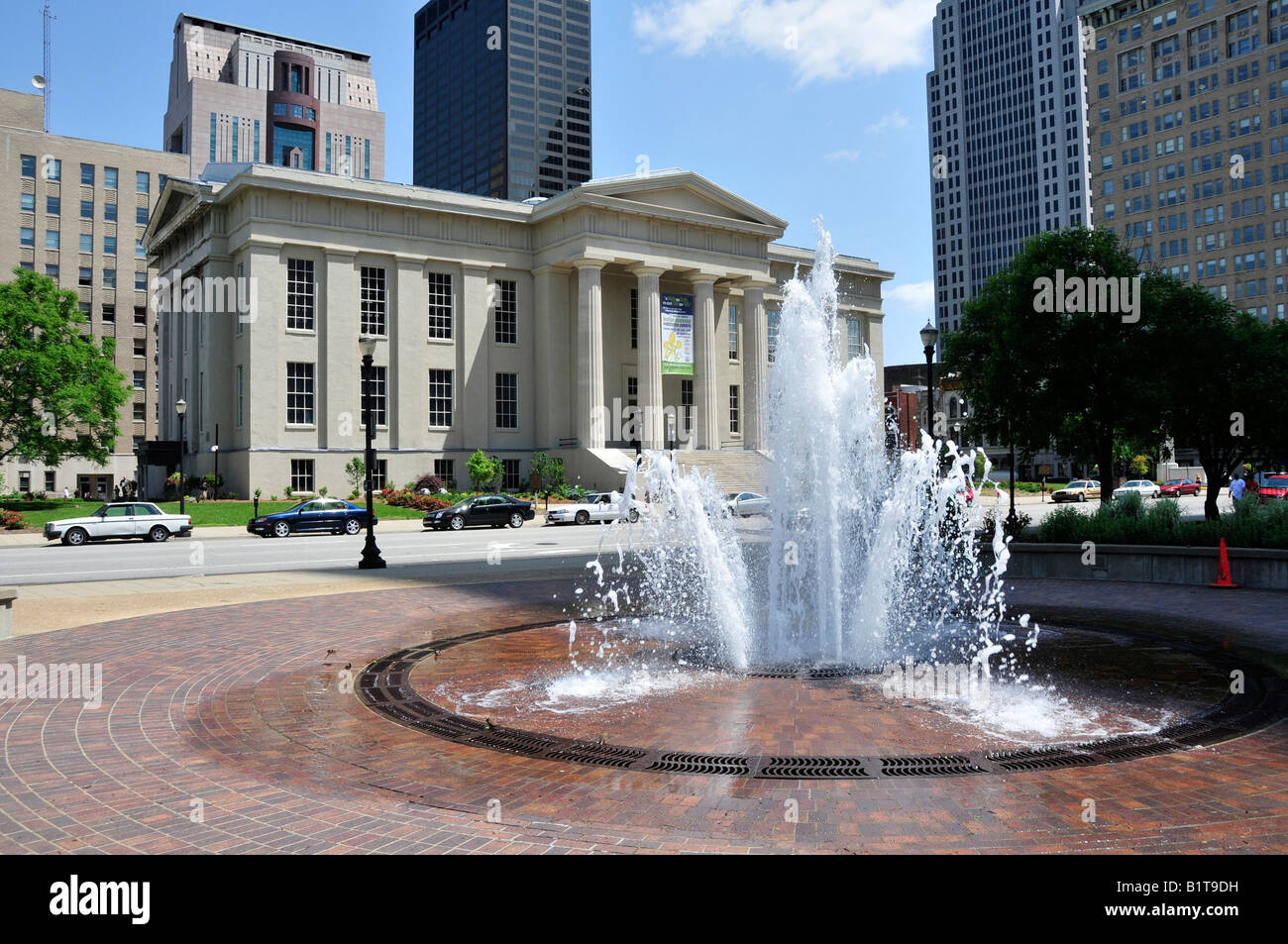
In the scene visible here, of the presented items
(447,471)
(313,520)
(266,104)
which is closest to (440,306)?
(447,471)

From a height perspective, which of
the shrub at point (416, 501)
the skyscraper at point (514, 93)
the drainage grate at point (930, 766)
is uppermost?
the skyscraper at point (514, 93)

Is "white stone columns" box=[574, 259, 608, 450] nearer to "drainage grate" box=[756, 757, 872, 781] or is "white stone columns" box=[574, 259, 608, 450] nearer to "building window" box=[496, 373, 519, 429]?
"building window" box=[496, 373, 519, 429]

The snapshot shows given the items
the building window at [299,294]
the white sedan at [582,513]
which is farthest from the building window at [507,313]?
the white sedan at [582,513]

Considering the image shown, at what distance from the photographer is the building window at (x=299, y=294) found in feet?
165

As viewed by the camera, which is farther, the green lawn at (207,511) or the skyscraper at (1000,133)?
the skyscraper at (1000,133)


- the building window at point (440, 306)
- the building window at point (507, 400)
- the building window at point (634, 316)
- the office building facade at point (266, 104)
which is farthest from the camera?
the office building facade at point (266, 104)

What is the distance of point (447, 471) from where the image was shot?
55.5 meters

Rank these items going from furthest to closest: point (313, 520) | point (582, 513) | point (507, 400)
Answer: point (507, 400) → point (582, 513) → point (313, 520)

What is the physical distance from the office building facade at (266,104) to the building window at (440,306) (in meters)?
95.5

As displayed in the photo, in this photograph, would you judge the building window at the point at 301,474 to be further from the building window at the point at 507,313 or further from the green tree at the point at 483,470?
the building window at the point at 507,313

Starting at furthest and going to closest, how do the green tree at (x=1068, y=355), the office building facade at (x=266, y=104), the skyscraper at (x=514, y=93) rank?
the office building facade at (x=266, y=104), the skyscraper at (x=514, y=93), the green tree at (x=1068, y=355)

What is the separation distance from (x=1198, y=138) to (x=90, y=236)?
113572 millimetres

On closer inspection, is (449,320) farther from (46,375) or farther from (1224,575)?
(1224,575)

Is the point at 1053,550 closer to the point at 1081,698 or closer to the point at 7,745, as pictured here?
the point at 1081,698
